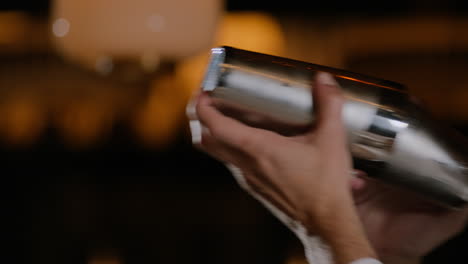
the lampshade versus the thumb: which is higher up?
the thumb

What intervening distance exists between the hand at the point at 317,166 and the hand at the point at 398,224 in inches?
6.6

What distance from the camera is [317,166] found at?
518mm

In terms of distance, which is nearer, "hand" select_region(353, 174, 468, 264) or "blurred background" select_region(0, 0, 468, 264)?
"hand" select_region(353, 174, 468, 264)

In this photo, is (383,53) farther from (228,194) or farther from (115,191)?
(115,191)

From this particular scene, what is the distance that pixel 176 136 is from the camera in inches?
105

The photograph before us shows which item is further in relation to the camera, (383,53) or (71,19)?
(383,53)

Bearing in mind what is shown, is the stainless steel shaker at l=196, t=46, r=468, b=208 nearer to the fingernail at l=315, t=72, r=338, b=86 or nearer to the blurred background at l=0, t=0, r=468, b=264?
the fingernail at l=315, t=72, r=338, b=86

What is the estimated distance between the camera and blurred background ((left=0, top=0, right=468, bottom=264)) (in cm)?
238

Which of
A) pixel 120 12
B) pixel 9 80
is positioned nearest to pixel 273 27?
pixel 9 80

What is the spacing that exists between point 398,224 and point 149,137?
6.63 ft

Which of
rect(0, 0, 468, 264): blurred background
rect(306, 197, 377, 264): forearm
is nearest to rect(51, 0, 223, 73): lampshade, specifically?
rect(306, 197, 377, 264): forearm

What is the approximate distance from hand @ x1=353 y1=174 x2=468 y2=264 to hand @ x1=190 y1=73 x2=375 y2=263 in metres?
0.17

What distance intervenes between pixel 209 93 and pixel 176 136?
2.12m

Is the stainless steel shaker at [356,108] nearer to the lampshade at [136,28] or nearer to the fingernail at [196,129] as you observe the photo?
the fingernail at [196,129]
